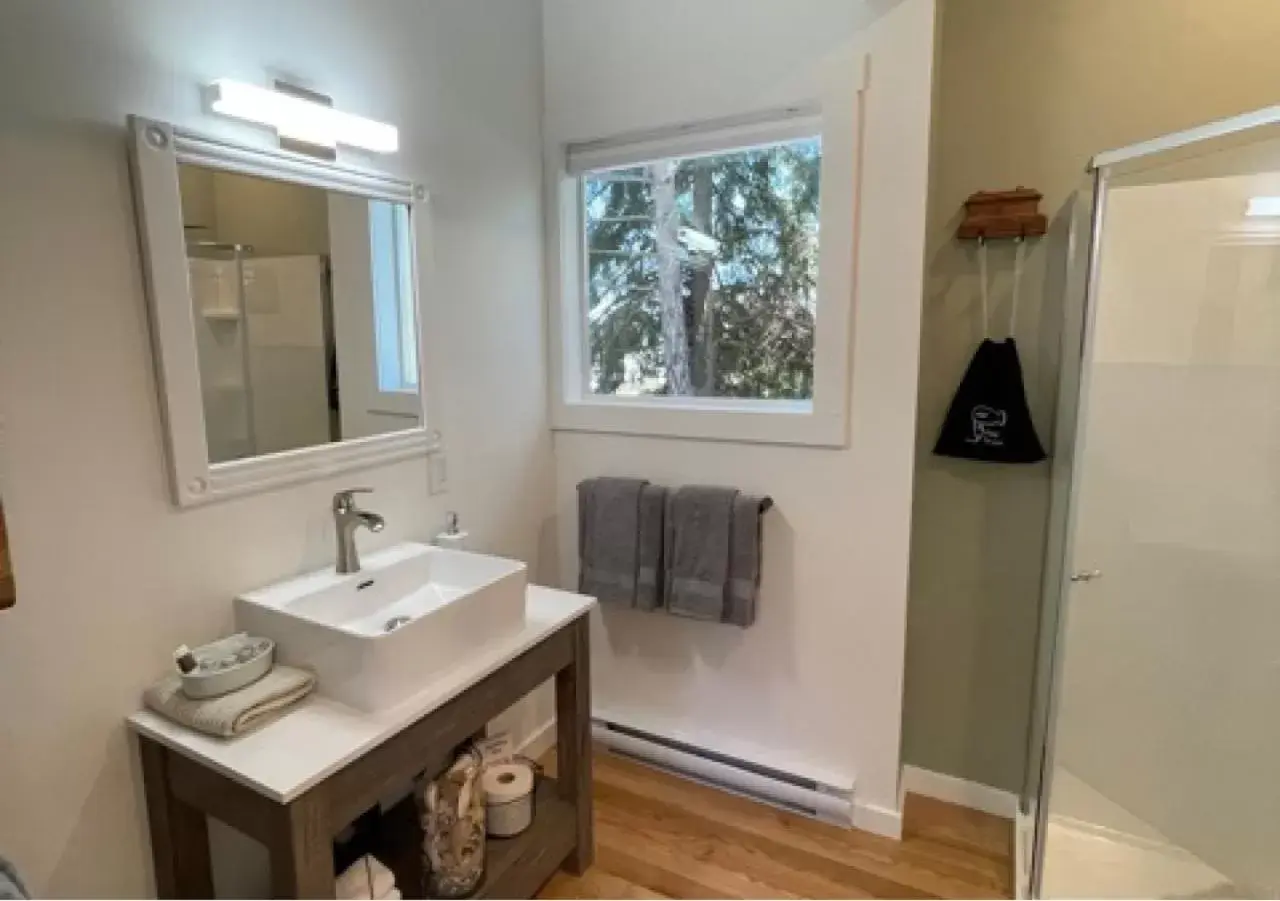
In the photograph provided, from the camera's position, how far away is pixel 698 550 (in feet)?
7.14

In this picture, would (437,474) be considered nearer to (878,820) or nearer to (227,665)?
(227,665)

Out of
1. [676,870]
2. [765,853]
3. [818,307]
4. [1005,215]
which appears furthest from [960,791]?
[1005,215]

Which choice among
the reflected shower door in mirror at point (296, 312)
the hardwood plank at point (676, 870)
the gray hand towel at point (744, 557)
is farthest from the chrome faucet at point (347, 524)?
the hardwood plank at point (676, 870)

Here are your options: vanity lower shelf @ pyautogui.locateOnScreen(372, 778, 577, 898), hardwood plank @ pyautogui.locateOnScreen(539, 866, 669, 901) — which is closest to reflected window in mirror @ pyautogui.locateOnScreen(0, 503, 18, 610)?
vanity lower shelf @ pyautogui.locateOnScreen(372, 778, 577, 898)

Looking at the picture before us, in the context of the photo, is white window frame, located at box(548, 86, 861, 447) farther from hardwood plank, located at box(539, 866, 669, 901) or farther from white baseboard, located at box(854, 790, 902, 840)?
hardwood plank, located at box(539, 866, 669, 901)

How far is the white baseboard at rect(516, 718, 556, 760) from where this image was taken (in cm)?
247

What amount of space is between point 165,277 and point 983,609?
2264 millimetres

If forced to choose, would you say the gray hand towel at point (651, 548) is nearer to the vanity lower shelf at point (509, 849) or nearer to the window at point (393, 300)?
the vanity lower shelf at point (509, 849)

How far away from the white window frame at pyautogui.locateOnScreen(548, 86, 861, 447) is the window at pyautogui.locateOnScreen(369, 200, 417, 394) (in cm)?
60

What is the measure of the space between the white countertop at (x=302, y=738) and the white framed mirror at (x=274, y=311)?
17.9 inches

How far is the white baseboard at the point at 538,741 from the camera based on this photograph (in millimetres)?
2467

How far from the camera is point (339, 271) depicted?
1.81 m

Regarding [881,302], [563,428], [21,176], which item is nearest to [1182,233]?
[881,302]

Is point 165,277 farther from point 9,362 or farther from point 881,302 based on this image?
point 881,302
